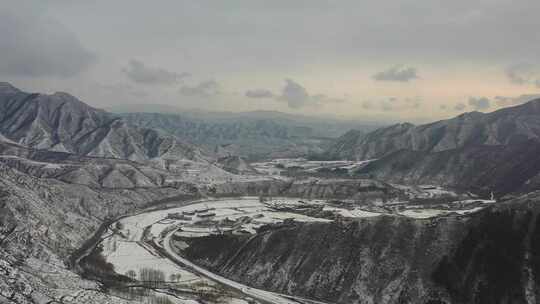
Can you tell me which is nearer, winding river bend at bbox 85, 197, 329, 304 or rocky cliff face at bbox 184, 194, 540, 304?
rocky cliff face at bbox 184, 194, 540, 304

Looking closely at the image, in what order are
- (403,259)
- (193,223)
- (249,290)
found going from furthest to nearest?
(193,223) < (249,290) < (403,259)

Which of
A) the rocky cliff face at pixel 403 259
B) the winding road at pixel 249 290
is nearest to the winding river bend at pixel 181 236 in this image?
the winding road at pixel 249 290

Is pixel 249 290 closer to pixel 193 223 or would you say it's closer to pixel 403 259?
pixel 403 259

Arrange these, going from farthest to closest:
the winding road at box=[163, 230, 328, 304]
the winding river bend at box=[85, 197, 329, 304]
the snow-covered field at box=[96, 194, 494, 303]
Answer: the snow-covered field at box=[96, 194, 494, 303] < the winding river bend at box=[85, 197, 329, 304] < the winding road at box=[163, 230, 328, 304]

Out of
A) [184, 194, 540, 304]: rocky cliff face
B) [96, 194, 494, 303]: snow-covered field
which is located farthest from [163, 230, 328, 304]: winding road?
[96, 194, 494, 303]: snow-covered field

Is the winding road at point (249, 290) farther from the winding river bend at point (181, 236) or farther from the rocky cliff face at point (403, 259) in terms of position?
the rocky cliff face at point (403, 259)

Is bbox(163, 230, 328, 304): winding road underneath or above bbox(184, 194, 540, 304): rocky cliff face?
underneath

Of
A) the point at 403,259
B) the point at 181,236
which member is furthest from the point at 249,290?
the point at 181,236

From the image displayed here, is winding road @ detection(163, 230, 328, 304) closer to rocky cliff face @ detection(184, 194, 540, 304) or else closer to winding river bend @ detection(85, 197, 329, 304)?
winding river bend @ detection(85, 197, 329, 304)
